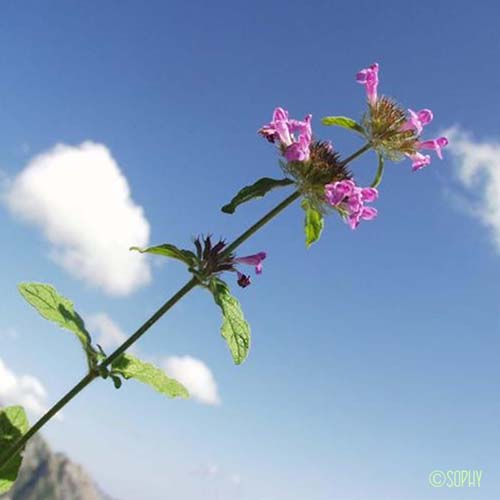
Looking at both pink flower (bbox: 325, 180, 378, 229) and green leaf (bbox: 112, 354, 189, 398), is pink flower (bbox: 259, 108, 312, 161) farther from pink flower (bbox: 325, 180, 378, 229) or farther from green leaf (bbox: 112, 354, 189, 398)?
green leaf (bbox: 112, 354, 189, 398)

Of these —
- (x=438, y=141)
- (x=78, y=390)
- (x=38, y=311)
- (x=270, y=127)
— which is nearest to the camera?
Result: (x=78, y=390)

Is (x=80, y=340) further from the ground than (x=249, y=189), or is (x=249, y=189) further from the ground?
(x=249, y=189)

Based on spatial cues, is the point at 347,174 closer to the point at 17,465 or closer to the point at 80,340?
the point at 80,340

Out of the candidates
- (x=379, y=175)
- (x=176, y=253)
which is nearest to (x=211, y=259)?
(x=176, y=253)

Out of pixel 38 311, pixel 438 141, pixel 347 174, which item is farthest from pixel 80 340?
pixel 438 141

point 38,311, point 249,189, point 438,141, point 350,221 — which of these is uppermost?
point 438,141

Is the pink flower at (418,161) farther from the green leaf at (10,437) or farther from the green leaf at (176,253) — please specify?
the green leaf at (10,437)
